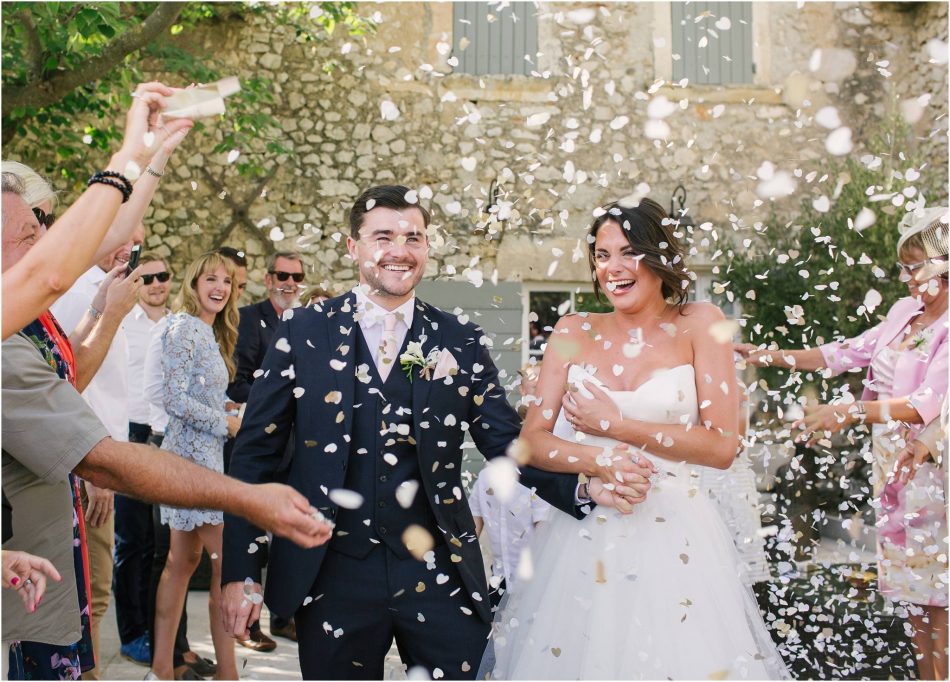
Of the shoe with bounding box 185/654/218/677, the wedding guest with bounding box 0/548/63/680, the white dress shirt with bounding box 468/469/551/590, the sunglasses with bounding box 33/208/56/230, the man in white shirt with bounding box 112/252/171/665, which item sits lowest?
the shoe with bounding box 185/654/218/677

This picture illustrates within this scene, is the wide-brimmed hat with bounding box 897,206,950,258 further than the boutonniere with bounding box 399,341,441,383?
Yes

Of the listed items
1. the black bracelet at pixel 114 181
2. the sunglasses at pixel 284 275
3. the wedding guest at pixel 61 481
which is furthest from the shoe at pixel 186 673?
the black bracelet at pixel 114 181

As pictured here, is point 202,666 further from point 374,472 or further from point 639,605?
point 639,605

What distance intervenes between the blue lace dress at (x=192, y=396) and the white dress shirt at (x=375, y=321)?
5.82ft

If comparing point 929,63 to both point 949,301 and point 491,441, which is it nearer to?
point 949,301

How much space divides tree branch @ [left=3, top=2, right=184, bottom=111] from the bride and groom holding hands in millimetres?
4324

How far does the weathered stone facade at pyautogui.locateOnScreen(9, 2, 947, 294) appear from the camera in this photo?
30.5 ft

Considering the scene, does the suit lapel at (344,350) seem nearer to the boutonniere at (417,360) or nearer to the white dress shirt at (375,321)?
the white dress shirt at (375,321)

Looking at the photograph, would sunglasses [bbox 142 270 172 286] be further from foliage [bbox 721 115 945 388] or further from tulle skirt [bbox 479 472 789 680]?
foliage [bbox 721 115 945 388]

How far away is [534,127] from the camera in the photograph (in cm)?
942

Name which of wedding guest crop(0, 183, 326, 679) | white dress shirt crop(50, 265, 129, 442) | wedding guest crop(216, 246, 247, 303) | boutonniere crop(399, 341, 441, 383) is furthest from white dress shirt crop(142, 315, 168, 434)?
boutonniere crop(399, 341, 441, 383)

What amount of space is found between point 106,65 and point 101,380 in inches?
127

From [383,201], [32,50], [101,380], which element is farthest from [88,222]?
[32,50]

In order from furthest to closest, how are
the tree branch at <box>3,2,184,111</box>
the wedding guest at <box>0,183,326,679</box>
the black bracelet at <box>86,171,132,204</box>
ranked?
the tree branch at <box>3,2,184,111</box> → the wedding guest at <box>0,183,326,679</box> → the black bracelet at <box>86,171,132,204</box>
